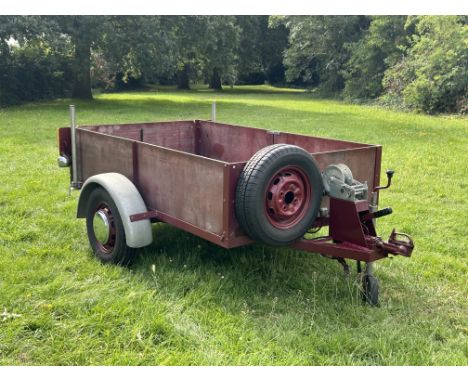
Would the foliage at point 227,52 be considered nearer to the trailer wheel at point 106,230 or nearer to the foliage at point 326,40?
the foliage at point 326,40

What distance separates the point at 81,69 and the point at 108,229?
2023 centimetres

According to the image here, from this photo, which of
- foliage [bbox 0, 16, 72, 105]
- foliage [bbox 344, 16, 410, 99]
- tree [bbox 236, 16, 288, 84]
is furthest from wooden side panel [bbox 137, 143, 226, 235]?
tree [bbox 236, 16, 288, 84]

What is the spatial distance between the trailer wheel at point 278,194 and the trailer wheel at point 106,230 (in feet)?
3.95

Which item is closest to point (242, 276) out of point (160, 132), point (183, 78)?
point (160, 132)

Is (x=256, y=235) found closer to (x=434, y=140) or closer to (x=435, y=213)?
(x=435, y=213)

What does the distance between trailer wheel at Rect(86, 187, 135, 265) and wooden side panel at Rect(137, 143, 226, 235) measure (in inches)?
11.5

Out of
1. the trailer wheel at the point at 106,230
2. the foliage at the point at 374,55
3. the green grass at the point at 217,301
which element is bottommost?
the green grass at the point at 217,301

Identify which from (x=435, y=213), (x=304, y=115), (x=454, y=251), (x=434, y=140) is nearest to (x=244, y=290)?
(x=454, y=251)

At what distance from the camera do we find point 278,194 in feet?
12.2

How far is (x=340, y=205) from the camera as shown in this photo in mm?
4008

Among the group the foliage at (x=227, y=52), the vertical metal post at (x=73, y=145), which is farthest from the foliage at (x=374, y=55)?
the vertical metal post at (x=73, y=145)

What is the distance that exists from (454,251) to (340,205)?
75.1 inches

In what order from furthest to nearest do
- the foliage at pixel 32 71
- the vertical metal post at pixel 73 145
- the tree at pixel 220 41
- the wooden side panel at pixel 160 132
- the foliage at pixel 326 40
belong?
1. the foliage at pixel 326 40
2. the tree at pixel 220 41
3. the foliage at pixel 32 71
4. the wooden side panel at pixel 160 132
5. the vertical metal post at pixel 73 145

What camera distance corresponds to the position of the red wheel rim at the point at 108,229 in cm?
455
